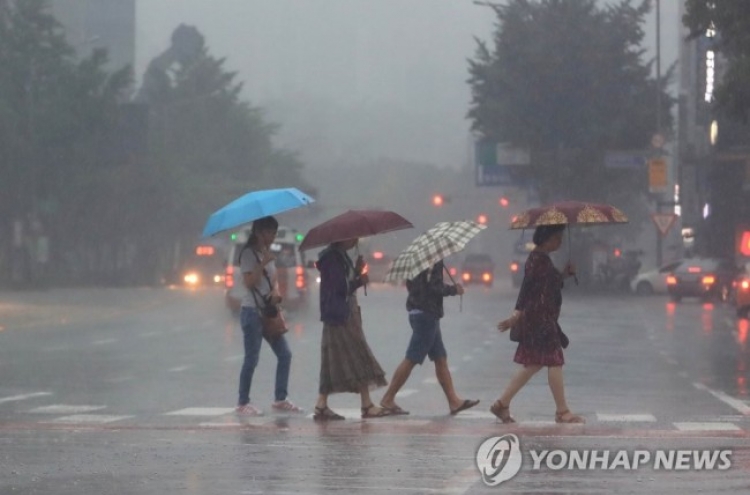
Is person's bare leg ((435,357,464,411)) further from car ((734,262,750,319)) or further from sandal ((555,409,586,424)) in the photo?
car ((734,262,750,319))

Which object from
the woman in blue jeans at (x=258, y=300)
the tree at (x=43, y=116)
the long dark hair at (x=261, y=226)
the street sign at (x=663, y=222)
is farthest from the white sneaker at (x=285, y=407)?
the tree at (x=43, y=116)

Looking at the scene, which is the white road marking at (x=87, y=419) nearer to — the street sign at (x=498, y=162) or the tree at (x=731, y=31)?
the tree at (x=731, y=31)

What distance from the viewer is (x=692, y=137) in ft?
291

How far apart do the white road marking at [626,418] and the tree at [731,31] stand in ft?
59.2

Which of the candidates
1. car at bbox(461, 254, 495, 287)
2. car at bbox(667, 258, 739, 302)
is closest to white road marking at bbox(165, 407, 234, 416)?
car at bbox(667, 258, 739, 302)

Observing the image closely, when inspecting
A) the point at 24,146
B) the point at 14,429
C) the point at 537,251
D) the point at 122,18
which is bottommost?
the point at 14,429

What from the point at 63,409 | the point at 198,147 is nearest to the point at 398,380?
the point at 63,409

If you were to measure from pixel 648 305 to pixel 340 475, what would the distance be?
40195mm

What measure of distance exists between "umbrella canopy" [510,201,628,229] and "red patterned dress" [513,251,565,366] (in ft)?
0.96

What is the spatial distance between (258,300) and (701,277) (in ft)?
126

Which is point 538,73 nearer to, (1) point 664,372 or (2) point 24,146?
(2) point 24,146

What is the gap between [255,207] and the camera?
15.0 meters

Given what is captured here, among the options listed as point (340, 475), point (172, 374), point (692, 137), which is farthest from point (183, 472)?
point (692, 137)

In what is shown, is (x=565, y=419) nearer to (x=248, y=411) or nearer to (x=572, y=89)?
(x=248, y=411)
